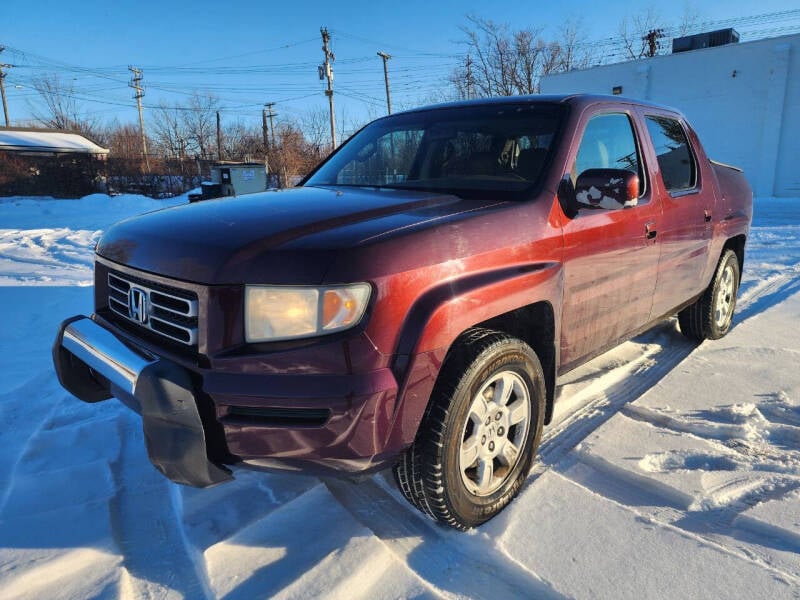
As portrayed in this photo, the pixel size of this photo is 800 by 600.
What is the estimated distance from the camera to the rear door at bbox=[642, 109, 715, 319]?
3373 mm

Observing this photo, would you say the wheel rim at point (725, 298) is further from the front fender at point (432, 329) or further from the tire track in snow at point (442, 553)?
the tire track in snow at point (442, 553)

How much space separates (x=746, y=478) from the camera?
2.49 m

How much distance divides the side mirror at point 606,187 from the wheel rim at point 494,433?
914 mm

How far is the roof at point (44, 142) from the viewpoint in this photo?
29.8 metres

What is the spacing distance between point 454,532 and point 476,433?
0.42 m

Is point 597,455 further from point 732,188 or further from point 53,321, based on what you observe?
point 53,321

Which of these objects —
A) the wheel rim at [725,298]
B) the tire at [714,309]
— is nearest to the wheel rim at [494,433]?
the tire at [714,309]

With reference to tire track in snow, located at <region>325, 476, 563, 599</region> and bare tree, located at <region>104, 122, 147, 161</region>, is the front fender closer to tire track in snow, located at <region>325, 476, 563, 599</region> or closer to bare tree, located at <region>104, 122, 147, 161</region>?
tire track in snow, located at <region>325, 476, 563, 599</region>

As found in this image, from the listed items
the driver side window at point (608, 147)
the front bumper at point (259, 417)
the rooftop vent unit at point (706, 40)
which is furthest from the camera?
the rooftop vent unit at point (706, 40)

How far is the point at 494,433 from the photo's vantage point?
2.27m

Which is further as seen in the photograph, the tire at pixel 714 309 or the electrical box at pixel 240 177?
the electrical box at pixel 240 177

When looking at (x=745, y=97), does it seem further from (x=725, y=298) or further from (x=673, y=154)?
(x=673, y=154)

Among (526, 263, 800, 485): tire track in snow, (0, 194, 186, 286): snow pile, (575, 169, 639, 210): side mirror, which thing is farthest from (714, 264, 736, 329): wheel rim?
(0, 194, 186, 286): snow pile

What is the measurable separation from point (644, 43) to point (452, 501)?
4218 cm
